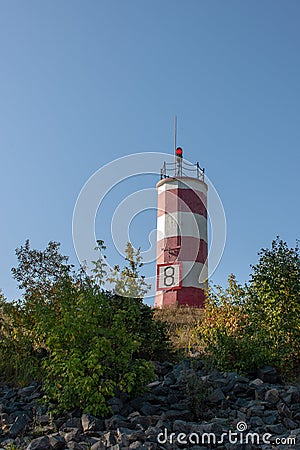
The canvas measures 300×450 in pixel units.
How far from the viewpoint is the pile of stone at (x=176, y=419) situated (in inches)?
196

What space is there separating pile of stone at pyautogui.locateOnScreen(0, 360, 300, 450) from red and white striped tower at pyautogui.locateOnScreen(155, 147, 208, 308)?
10735mm

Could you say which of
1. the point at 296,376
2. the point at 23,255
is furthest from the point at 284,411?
the point at 23,255

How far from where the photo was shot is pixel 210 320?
30.9 ft

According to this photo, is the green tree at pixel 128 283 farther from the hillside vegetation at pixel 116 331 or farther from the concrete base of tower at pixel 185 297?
the concrete base of tower at pixel 185 297

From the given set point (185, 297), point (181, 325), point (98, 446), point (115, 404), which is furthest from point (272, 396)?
point (185, 297)

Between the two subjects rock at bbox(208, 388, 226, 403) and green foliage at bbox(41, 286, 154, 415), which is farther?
rock at bbox(208, 388, 226, 403)

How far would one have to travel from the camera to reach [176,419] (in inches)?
231

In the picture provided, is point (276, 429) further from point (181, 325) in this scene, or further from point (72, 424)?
point (181, 325)

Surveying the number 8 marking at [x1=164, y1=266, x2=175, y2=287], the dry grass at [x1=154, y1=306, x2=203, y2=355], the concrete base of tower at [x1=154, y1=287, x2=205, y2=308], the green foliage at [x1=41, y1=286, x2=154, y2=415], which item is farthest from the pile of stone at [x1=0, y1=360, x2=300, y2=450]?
the number 8 marking at [x1=164, y1=266, x2=175, y2=287]

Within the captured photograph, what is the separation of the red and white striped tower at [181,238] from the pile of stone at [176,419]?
35.2 feet

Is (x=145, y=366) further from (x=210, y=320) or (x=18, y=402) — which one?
(x=210, y=320)

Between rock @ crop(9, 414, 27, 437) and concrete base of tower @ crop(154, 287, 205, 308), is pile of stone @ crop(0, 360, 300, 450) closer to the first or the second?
rock @ crop(9, 414, 27, 437)

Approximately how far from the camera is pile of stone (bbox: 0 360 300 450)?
4.98m

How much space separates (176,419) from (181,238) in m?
12.8
